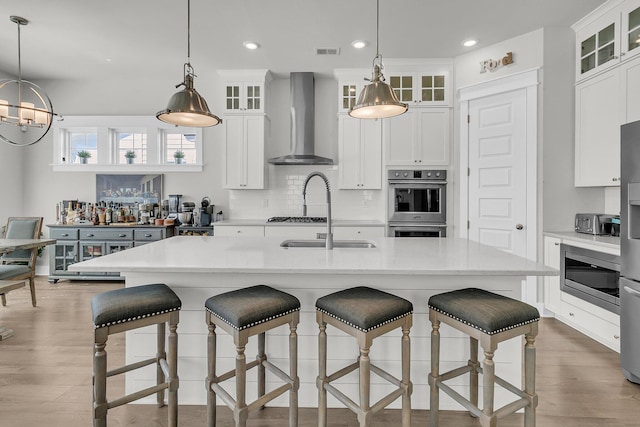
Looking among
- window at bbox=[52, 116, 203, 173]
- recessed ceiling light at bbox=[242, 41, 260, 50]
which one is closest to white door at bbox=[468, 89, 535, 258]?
recessed ceiling light at bbox=[242, 41, 260, 50]

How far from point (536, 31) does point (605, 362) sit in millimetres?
3117

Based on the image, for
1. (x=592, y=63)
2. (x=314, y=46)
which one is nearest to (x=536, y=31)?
(x=592, y=63)

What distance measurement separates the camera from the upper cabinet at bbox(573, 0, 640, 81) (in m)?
2.90

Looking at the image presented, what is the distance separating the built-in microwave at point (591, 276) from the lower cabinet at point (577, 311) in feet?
0.18

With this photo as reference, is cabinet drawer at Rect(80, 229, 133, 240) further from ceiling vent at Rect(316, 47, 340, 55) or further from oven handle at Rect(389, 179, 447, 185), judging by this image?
oven handle at Rect(389, 179, 447, 185)

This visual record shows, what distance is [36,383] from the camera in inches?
90.1

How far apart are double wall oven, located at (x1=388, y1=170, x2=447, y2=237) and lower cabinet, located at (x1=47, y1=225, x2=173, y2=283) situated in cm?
307

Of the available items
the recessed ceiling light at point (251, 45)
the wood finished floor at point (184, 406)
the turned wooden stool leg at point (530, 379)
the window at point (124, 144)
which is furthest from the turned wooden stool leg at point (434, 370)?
the window at point (124, 144)

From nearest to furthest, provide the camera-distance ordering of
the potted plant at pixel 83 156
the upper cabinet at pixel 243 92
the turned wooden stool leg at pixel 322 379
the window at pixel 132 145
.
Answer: the turned wooden stool leg at pixel 322 379 < the upper cabinet at pixel 243 92 < the potted plant at pixel 83 156 < the window at pixel 132 145

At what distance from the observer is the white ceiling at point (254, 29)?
3193mm

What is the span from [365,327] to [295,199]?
3.63 metres

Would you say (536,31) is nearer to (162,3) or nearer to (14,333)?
(162,3)

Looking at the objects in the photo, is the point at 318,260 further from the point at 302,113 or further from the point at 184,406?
the point at 302,113

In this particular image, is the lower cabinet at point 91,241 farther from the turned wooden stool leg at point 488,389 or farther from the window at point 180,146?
the turned wooden stool leg at point 488,389
